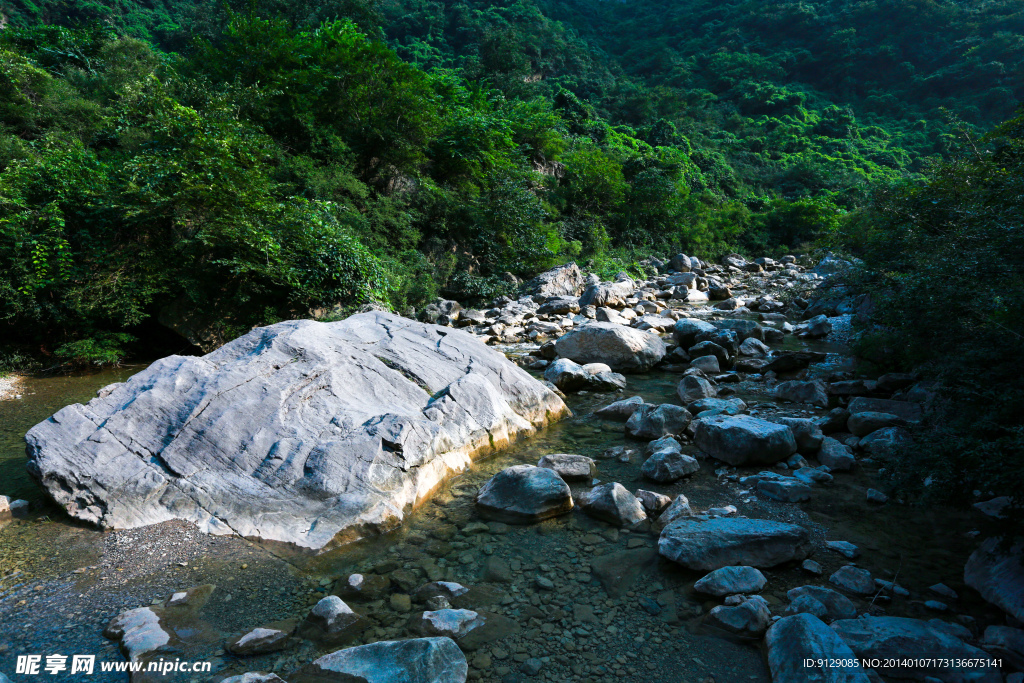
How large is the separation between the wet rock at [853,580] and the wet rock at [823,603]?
14 cm

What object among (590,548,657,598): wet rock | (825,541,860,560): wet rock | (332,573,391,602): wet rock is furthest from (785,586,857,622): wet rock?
(332,573,391,602): wet rock

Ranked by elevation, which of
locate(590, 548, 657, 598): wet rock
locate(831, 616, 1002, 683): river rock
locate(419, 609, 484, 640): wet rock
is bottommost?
locate(590, 548, 657, 598): wet rock

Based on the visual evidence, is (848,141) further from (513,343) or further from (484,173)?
(513,343)

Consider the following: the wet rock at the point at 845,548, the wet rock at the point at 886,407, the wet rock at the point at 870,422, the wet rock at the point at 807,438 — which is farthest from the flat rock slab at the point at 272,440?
the wet rock at the point at 886,407

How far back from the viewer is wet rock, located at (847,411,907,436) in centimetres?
522

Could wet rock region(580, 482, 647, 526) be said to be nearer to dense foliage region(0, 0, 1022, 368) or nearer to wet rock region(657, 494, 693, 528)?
wet rock region(657, 494, 693, 528)

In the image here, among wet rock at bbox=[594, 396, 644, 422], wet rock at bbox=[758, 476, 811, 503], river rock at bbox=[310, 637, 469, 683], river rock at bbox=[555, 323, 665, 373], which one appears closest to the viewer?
river rock at bbox=[310, 637, 469, 683]

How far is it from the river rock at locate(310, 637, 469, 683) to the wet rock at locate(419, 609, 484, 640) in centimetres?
22

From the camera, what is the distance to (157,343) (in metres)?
9.79

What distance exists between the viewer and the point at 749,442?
4766 mm

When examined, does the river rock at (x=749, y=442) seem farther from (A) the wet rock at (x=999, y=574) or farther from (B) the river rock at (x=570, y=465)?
(A) the wet rock at (x=999, y=574)

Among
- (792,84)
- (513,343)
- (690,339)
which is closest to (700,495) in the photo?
(690,339)

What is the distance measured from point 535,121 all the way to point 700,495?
20.9 m

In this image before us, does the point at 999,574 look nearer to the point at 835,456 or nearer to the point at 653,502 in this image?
the point at 835,456
